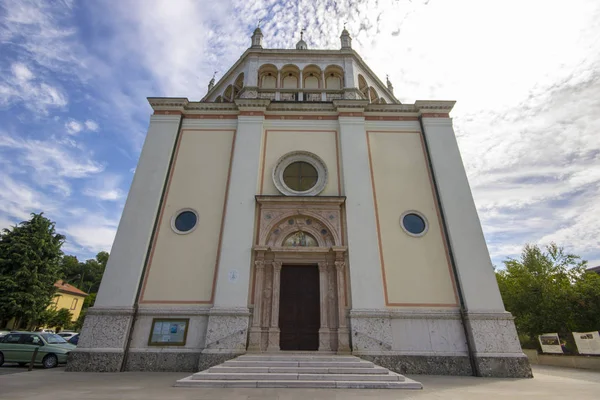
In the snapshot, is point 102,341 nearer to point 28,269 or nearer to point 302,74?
point 302,74

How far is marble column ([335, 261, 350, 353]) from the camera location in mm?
10051

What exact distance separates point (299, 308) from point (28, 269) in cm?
2253

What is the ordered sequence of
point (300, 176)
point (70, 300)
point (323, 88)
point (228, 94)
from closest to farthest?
point (300, 176) < point (323, 88) < point (228, 94) < point (70, 300)

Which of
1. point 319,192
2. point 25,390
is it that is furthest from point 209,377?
point 319,192

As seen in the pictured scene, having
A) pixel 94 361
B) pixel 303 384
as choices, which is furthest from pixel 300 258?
pixel 94 361

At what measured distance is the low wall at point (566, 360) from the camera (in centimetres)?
1333

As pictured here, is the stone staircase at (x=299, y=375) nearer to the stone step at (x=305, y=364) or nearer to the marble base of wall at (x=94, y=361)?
the stone step at (x=305, y=364)

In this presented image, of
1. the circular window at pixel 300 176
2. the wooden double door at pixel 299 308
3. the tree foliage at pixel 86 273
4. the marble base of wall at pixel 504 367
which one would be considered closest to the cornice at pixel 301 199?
the circular window at pixel 300 176

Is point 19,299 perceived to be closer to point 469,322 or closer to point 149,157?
point 149,157

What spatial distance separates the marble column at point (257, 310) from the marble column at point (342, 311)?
8.59 feet

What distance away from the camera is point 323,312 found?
10.8 metres

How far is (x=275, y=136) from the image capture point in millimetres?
13812

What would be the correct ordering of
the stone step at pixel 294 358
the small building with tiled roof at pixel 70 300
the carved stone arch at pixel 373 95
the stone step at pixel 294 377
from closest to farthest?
the stone step at pixel 294 377, the stone step at pixel 294 358, the carved stone arch at pixel 373 95, the small building with tiled roof at pixel 70 300

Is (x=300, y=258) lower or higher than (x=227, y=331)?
higher
